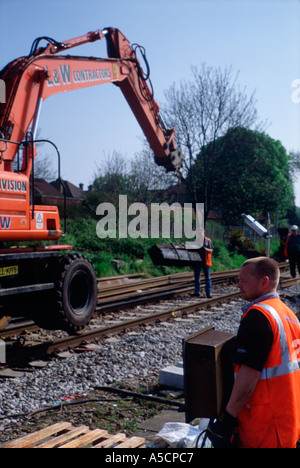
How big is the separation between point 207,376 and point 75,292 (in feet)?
18.4

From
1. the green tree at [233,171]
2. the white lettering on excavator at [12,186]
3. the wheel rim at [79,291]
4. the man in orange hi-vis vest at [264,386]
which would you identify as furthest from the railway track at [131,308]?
the green tree at [233,171]

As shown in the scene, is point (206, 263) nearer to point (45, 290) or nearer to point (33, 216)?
point (45, 290)

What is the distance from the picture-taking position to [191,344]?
3.18 m

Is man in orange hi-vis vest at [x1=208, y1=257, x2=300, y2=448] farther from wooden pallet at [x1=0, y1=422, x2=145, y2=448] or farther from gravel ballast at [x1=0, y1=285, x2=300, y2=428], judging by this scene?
gravel ballast at [x1=0, y1=285, x2=300, y2=428]

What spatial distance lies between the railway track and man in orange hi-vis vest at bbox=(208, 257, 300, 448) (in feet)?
16.4

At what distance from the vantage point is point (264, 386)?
8.98 ft

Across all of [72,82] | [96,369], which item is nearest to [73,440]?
[96,369]

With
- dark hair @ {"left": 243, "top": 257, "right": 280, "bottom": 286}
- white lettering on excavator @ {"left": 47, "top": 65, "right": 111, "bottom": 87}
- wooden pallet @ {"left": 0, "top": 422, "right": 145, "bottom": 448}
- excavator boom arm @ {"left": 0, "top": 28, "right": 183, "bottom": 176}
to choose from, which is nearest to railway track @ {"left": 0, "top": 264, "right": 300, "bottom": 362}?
excavator boom arm @ {"left": 0, "top": 28, "right": 183, "bottom": 176}

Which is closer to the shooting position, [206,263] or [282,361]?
[282,361]

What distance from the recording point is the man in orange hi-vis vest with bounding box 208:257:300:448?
2.71 m
